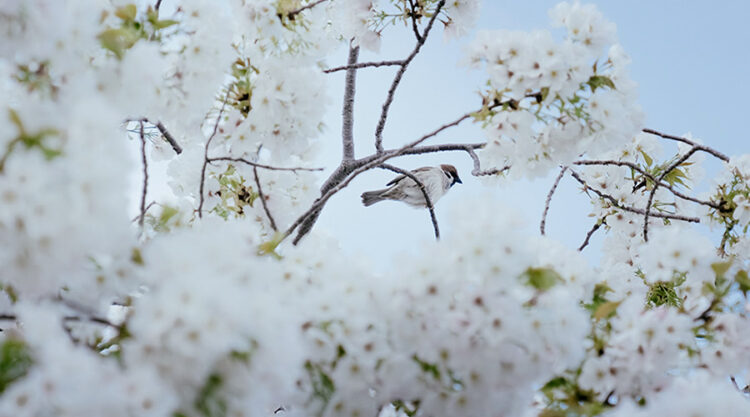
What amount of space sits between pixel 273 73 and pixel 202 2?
0.37m

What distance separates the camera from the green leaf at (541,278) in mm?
1406

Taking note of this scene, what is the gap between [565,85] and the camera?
1.97 metres

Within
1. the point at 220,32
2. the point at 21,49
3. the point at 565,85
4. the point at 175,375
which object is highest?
the point at 565,85

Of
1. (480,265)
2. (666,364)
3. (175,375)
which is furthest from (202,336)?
(666,364)

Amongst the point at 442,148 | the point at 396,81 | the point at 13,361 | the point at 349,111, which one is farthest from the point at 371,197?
the point at 13,361

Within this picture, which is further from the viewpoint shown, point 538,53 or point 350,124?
point 350,124

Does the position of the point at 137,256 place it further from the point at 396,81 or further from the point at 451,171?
the point at 451,171

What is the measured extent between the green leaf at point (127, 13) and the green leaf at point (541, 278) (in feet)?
3.81

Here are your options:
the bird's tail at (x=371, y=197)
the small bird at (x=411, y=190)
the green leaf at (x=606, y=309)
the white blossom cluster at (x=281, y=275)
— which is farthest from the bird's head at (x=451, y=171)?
the green leaf at (x=606, y=309)

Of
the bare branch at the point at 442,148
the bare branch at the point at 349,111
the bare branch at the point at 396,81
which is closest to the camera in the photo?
the bare branch at the point at 396,81

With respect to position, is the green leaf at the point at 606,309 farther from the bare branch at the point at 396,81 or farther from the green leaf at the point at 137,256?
the bare branch at the point at 396,81

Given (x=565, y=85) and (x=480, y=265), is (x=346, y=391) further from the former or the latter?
(x=565, y=85)

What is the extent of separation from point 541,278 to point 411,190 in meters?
3.63

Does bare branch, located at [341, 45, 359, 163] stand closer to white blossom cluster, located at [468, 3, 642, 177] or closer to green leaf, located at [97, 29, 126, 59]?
white blossom cluster, located at [468, 3, 642, 177]
